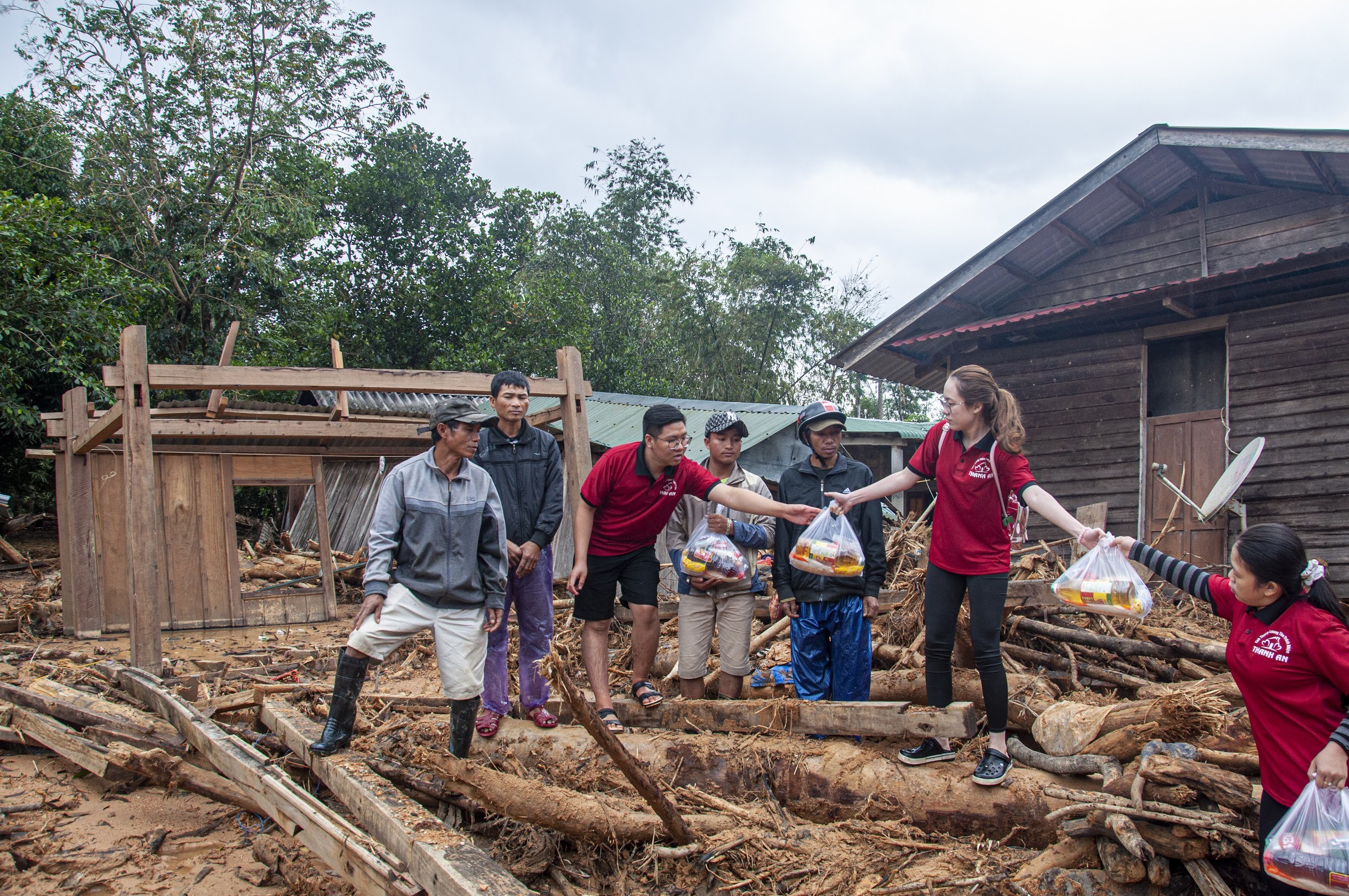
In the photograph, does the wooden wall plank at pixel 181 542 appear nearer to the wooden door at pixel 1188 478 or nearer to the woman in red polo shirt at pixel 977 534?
the woman in red polo shirt at pixel 977 534

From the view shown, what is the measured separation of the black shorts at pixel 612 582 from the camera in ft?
14.9

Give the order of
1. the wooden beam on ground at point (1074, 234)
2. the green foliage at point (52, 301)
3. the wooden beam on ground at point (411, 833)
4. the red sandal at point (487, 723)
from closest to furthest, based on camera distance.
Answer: the wooden beam on ground at point (411, 833)
the red sandal at point (487, 723)
the wooden beam on ground at point (1074, 234)
the green foliage at point (52, 301)

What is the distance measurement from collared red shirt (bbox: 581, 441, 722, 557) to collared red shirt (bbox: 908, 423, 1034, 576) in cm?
127

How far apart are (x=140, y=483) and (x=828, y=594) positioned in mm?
4641

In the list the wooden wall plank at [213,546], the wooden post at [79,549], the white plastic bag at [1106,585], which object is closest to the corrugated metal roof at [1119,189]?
the white plastic bag at [1106,585]

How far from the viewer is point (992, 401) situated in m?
3.64

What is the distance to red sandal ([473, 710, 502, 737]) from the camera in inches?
172

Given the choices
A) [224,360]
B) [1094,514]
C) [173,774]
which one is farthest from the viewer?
[1094,514]

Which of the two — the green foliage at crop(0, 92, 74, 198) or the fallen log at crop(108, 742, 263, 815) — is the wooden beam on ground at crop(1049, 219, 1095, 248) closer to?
the fallen log at crop(108, 742, 263, 815)

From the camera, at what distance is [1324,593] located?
2.62 metres

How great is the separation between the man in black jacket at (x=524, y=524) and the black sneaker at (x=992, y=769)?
2.18m

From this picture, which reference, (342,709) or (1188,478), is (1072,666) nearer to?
(342,709)

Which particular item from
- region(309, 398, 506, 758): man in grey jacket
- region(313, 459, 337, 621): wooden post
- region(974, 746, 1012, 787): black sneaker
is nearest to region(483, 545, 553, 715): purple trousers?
region(309, 398, 506, 758): man in grey jacket

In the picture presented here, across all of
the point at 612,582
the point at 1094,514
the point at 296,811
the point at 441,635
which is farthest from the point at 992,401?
the point at 1094,514
